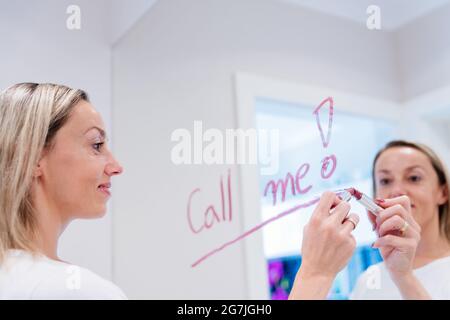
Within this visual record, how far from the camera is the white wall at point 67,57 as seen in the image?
1.88ft

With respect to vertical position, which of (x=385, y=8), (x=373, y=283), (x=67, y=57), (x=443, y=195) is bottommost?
(x=373, y=283)

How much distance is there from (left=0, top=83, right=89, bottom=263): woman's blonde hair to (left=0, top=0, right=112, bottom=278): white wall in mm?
166

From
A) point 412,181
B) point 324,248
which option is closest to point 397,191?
point 412,181

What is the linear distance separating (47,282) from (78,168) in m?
0.10

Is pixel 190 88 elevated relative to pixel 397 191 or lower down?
elevated

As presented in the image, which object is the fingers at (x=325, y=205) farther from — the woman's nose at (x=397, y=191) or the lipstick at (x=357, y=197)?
the woman's nose at (x=397, y=191)

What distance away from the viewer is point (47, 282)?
1.12ft

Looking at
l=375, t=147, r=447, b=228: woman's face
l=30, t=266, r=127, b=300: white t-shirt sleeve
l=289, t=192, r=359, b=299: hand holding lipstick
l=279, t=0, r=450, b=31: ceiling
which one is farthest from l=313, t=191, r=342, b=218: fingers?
l=279, t=0, r=450, b=31: ceiling

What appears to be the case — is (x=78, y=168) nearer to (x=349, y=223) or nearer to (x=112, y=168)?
(x=112, y=168)

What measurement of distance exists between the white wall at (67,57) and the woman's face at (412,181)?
34 cm

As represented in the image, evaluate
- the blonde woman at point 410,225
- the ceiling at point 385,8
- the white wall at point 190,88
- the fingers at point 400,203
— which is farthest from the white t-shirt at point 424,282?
the ceiling at point 385,8

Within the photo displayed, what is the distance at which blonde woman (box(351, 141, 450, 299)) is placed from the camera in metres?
0.42

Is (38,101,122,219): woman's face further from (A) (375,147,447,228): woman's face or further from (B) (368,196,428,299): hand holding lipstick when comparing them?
(A) (375,147,447,228): woman's face
